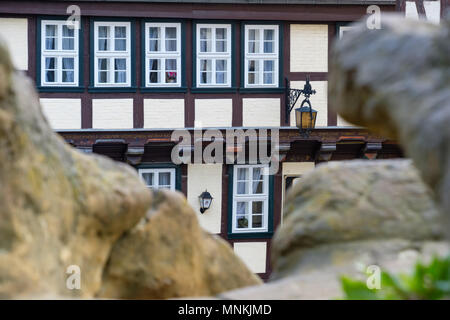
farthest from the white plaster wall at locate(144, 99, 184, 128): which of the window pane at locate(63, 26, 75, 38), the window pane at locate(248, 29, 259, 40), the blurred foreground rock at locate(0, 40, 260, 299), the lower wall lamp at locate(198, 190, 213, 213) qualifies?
the blurred foreground rock at locate(0, 40, 260, 299)

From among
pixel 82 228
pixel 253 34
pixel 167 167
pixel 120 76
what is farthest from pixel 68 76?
pixel 82 228

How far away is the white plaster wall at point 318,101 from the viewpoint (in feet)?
53.3

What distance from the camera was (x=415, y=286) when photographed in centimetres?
272

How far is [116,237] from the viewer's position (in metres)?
4.31

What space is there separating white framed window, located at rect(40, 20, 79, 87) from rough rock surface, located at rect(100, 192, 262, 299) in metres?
11.1

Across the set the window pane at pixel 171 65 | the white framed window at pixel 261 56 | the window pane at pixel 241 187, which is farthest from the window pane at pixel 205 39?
the window pane at pixel 241 187

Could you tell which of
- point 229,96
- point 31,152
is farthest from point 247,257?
point 31,152

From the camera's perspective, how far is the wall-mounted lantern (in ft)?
51.2

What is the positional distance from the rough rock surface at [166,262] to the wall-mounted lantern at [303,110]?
1083 centimetres

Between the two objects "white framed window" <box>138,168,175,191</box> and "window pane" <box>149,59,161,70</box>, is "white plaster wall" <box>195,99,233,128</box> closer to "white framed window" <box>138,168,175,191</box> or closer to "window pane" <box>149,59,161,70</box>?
"window pane" <box>149,59,161,70</box>

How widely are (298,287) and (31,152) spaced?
128cm

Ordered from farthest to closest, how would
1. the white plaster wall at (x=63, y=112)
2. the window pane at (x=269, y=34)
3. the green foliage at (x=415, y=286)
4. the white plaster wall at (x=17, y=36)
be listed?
the window pane at (x=269, y=34) < the white plaster wall at (x=63, y=112) < the white plaster wall at (x=17, y=36) < the green foliage at (x=415, y=286)

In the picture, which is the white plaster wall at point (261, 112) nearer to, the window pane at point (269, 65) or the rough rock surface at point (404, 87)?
the window pane at point (269, 65)

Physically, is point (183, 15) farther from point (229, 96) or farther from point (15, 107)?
point (15, 107)
